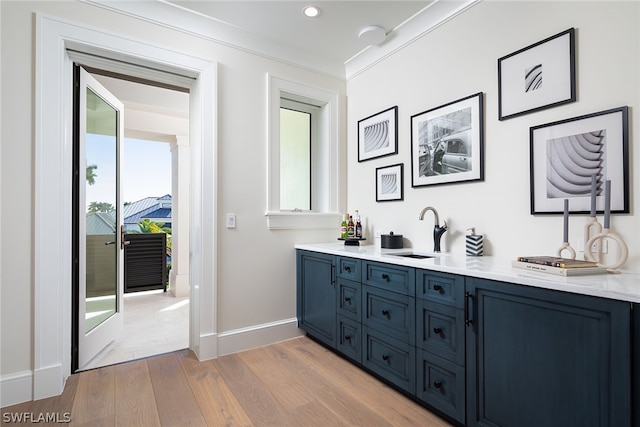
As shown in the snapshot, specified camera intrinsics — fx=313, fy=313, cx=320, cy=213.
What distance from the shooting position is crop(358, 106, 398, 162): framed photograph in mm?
2830

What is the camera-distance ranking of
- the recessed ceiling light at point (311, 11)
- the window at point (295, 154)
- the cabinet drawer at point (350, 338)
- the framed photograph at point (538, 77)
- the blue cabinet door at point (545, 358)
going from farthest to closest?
1. the window at point (295, 154)
2. the recessed ceiling light at point (311, 11)
3. the cabinet drawer at point (350, 338)
4. the framed photograph at point (538, 77)
5. the blue cabinet door at point (545, 358)

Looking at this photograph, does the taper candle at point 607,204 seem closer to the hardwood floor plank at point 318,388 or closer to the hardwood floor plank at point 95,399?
the hardwood floor plank at point 318,388

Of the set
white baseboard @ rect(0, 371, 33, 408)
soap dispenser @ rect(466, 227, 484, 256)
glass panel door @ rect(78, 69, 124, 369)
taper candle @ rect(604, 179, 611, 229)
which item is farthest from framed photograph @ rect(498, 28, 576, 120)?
white baseboard @ rect(0, 371, 33, 408)

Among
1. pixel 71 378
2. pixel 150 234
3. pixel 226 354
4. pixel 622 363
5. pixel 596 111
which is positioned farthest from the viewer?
pixel 150 234

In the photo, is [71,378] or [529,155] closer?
[529,155]

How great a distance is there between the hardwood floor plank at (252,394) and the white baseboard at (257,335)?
0.38 ft

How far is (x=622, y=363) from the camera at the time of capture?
3.54 feet

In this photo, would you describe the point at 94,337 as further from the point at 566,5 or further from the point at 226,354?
the point at 566,5

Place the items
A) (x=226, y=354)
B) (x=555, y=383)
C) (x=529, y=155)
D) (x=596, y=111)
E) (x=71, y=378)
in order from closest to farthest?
(x=555, y=383) → (x=596, y=111) → (x=529, y=155) → (x=71, y=378) → (x=226, y=354)

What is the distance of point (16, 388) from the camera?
1.89 metres

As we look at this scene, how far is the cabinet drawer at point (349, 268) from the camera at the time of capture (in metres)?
2.33

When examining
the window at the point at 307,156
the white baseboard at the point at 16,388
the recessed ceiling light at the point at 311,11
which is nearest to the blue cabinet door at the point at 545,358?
the window at the point at 307,156

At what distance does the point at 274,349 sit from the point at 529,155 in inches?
95.7

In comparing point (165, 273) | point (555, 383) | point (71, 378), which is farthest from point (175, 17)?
point (165, 273)
